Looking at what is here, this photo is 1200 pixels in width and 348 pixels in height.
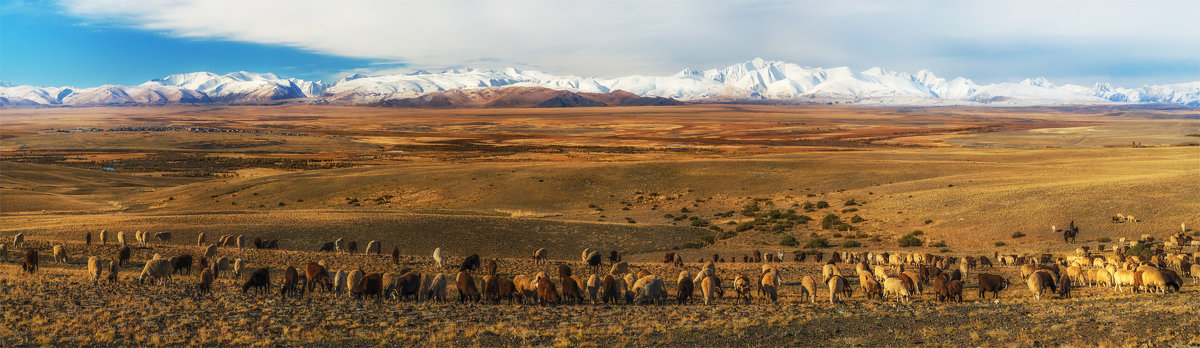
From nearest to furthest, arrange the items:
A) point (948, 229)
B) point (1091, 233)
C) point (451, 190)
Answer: point (1091, 233)
point (948, 229)
point (451, 190)

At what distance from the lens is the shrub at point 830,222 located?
38125 mm

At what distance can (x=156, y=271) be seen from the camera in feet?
58.7

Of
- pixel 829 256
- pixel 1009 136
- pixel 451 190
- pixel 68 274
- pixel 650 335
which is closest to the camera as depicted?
pixel 650 335

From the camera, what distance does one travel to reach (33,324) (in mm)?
13523

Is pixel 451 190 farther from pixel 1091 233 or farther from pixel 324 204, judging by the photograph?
pixel 1091 233

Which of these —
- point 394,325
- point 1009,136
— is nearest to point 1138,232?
point 394,325

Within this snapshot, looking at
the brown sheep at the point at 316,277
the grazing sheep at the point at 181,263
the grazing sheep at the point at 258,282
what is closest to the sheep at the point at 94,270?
the grazing sheep at the point at 181,263

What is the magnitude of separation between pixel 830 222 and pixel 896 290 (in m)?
21.9

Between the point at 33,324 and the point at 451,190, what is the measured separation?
1552 inches

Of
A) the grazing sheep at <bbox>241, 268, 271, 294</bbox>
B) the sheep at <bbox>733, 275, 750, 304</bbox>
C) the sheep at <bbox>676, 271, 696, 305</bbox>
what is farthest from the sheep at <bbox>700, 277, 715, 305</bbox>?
the grazing sheep at <bbox>241, 268, 271, 294</bbox>

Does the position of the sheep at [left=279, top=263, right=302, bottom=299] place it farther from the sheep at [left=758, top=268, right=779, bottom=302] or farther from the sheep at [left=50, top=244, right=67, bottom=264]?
the sheep at [left=758, top=268, right=779, bottom=302]

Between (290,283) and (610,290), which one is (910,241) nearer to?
(610,290)

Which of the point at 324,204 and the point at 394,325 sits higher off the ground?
the point at 394,325

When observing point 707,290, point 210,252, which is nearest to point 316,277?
point 210,252
